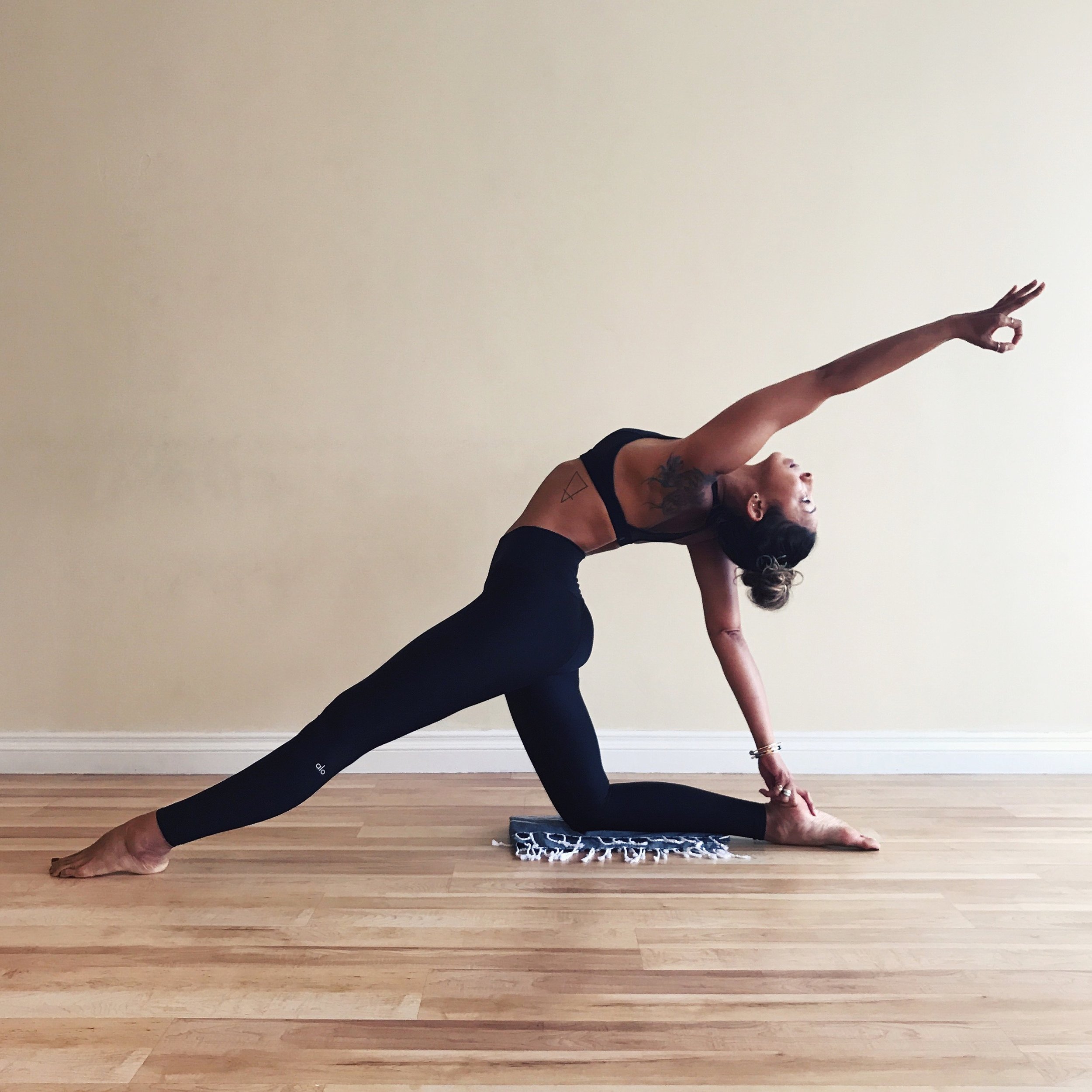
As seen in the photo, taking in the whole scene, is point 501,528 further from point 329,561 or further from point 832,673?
point 832,673

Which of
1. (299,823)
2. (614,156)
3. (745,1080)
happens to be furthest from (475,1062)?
(614,156)

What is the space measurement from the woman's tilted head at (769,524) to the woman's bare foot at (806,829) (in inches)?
20.7

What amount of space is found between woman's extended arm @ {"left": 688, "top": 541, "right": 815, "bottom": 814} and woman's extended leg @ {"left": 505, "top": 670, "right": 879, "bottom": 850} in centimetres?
6

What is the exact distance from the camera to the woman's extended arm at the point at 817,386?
1.84 m

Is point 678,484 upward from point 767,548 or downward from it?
upward

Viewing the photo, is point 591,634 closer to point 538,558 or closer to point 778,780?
point 538,558

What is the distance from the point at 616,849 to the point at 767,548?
0.81m

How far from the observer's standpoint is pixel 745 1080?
1264 mm

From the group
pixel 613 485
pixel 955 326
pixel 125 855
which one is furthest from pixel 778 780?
pixel 125 855

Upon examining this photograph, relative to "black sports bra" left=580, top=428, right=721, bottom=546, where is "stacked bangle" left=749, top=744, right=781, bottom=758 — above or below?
below

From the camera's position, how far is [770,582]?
211 centimetres

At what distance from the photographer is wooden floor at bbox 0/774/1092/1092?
130 centimetres

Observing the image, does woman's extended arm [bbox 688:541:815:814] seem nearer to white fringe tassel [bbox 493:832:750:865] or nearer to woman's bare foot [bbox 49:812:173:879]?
white fringe tassel [bbox 493:832:750:865]

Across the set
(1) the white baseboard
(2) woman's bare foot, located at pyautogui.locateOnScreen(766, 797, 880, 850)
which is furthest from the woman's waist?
(1) the white baseboard
